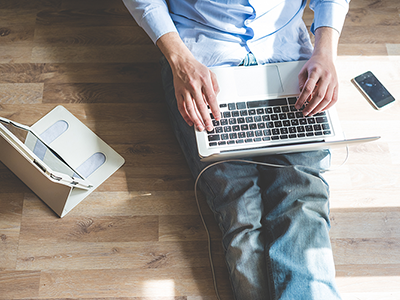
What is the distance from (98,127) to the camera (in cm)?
122

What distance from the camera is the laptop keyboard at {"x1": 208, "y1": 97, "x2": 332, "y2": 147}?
911mm

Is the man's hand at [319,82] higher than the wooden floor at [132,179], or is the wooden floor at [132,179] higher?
the man's hand at [319,82]

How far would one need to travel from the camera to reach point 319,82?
0.92m

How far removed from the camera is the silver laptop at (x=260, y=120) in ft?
2.97

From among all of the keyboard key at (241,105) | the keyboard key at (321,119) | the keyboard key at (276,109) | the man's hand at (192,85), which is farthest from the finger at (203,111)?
the keyboard key at (321,119)

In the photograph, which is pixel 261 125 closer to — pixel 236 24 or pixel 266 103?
pixel 266 103

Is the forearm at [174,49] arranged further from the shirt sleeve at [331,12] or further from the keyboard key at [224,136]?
the shirt sleeve at [331,12]

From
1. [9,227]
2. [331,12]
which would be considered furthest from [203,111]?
[9,227]

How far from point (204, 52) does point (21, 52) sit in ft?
2.73

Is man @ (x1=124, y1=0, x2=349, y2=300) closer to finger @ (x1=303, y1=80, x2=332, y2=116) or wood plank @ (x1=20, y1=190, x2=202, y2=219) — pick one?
finger @ (x1=303, y1=80, x2=332, y2=116)

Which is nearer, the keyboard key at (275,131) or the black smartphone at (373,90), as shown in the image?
the keyboard key at (275,131)

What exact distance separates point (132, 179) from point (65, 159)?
0.25m

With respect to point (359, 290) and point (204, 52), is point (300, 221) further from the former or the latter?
point (204, 52)

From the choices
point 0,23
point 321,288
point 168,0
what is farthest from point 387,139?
point 0,23
